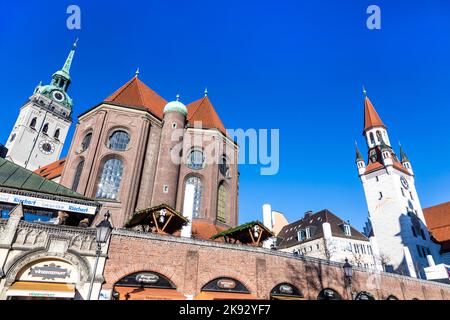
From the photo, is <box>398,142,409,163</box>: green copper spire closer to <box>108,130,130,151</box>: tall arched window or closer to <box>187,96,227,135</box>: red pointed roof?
<box>187,96,227,135</box>: red pointed roof

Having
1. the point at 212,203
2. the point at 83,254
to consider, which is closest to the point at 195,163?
the point at 212,203

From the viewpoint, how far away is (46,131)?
6088 cm

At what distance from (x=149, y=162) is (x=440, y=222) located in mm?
54524

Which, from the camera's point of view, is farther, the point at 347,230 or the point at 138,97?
the point at 347,230

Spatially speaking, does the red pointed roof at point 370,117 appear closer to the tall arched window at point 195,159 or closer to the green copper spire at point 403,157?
the green copper spire at point 403,157

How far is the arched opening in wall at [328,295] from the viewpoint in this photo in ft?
65.0

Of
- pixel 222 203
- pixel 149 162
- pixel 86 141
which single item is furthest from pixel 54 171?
pixel 222 203

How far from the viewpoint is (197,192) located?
93.6 feet

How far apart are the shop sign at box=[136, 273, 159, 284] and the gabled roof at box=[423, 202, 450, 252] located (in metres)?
51.7

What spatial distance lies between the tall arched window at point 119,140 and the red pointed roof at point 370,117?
175ft

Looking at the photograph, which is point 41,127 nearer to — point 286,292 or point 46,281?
point 46,281

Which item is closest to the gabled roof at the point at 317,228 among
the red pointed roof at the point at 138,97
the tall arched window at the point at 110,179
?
the red pointed roof at the point at 138,97

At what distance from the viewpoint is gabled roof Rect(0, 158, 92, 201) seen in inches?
699

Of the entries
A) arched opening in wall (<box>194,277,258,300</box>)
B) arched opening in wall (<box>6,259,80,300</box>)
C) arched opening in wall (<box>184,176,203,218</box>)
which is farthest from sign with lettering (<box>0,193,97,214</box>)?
arched opening in wall (<box>184,176,203,218</box>)
